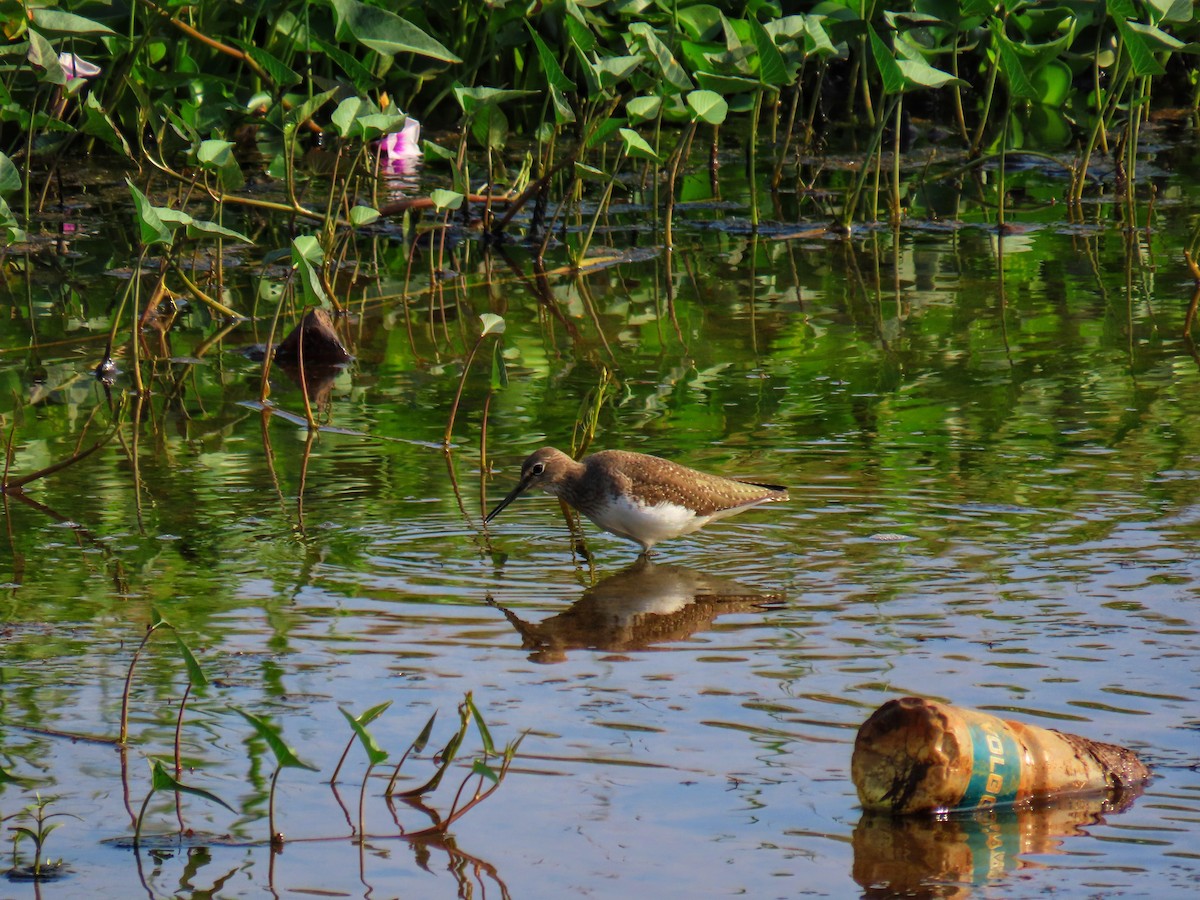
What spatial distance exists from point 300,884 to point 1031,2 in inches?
415

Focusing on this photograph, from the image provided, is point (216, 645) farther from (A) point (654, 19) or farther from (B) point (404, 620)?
(A) point (654, 19)

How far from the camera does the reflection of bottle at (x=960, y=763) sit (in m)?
3.94

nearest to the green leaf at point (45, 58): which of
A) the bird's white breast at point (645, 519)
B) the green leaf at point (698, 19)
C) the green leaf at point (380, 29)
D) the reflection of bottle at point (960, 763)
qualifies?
the green leaf at point (380, 29)

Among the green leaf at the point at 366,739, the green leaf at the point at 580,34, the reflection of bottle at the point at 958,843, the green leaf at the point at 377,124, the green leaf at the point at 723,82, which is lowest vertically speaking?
the reflection of bottle at the point at 958,843

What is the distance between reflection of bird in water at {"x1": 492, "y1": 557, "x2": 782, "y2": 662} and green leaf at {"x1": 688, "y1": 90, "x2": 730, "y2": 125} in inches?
169

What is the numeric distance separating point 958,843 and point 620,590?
6.93ft

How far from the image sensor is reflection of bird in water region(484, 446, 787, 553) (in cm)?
605

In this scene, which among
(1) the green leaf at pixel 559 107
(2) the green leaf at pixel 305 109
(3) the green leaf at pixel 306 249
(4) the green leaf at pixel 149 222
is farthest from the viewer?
(1) the green leaf at pixel 559 107

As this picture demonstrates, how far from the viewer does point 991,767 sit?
397cm

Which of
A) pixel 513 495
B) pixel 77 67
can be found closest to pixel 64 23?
pixel 77 67

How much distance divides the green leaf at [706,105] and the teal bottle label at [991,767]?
624 cm

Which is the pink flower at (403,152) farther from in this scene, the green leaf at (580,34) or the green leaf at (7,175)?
the green leaf at (7,175)

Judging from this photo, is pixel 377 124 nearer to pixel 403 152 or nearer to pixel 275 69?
pixel 275 69

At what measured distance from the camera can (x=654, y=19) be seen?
12500mm
